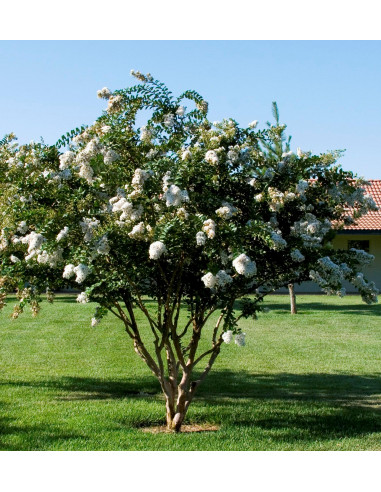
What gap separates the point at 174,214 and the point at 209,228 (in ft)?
2.17

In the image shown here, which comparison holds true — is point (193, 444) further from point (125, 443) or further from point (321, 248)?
point (321, 248)

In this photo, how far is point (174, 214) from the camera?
225 inches

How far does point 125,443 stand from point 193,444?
64 cm

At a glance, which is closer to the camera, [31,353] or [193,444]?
[193,444]

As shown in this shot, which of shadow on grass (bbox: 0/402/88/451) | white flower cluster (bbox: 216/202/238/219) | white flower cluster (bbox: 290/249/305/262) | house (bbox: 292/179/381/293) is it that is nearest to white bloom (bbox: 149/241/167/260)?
white flower cluster (bbox: 216/202/238/219)

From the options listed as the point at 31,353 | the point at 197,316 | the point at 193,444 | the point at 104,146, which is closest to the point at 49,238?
the point at 104,146

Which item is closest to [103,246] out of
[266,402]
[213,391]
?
[266,402]

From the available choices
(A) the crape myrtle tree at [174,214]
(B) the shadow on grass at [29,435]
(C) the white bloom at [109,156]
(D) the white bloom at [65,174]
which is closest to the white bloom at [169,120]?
(A) the crape myrtle tree at [174,214]

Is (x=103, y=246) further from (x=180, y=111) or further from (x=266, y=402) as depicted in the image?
(x=266, y=402)

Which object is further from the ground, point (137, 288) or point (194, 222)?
point (194, 222)

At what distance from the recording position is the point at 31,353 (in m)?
11.7

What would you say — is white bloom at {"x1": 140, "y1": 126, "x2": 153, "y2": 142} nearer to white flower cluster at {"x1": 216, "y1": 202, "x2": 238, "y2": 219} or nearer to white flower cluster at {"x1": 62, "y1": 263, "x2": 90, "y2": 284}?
Result: white flower cluster at {"x1": 216, "y1": 202, "x2": 238, "y2": 219}

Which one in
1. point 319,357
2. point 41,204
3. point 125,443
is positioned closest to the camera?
point 125,443

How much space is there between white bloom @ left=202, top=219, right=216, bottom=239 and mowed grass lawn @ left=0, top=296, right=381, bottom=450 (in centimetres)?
200
